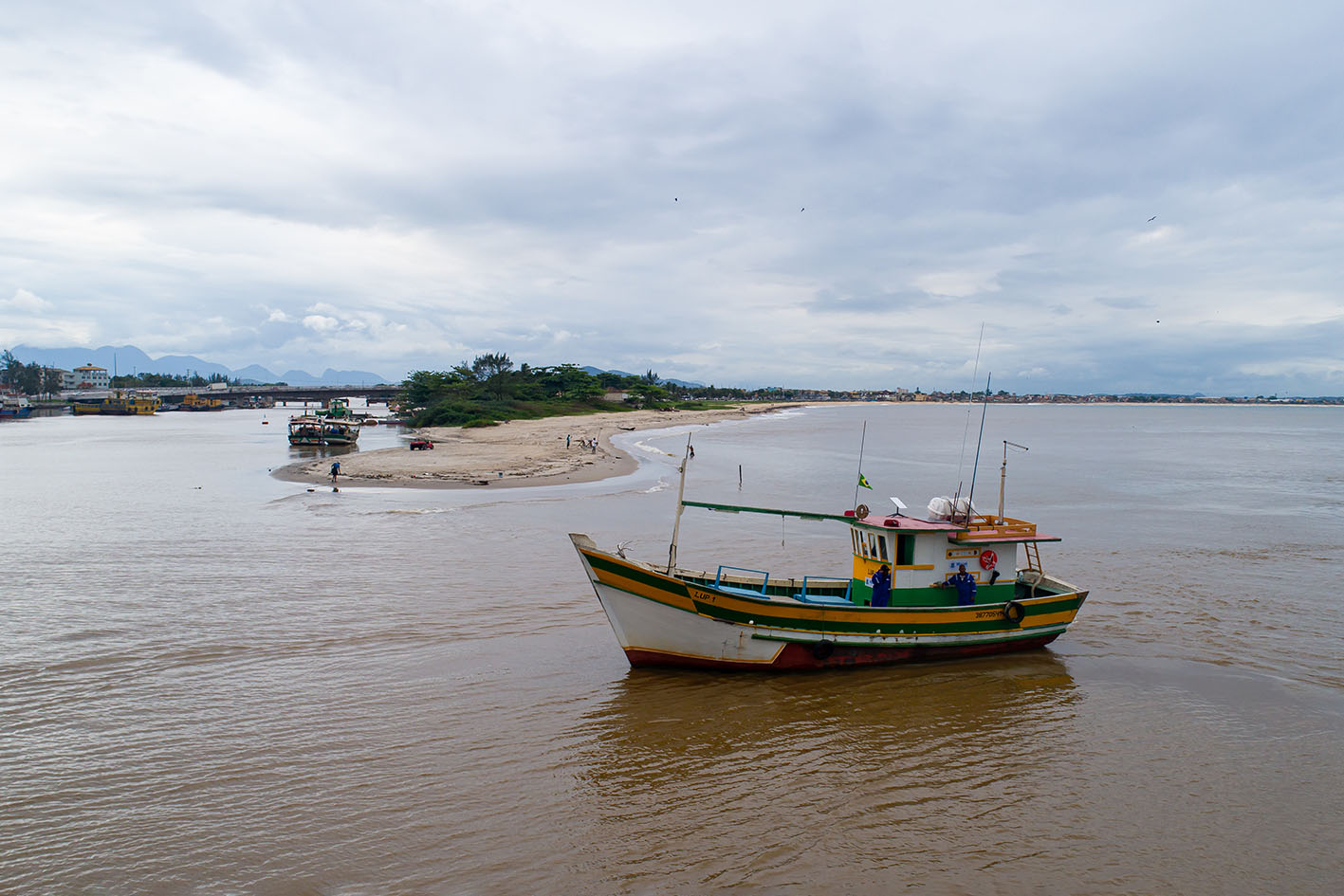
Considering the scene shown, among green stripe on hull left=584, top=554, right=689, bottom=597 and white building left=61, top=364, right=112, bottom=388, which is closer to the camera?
green stripe on hull left=584, top=554, right=689, bottom=597

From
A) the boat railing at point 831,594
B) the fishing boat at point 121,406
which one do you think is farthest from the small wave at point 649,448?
the fishing boat at point 121,406

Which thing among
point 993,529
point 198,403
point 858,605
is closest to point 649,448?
point 993,529

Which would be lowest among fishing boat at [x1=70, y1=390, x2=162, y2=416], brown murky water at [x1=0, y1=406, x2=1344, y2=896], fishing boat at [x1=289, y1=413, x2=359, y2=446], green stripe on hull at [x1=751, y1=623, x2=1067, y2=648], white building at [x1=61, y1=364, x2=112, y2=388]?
brown murky water at [x1=0, y1=406, x2=1344, y2=896]

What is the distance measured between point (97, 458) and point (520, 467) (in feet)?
105

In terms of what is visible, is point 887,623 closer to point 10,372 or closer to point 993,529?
point 993,529

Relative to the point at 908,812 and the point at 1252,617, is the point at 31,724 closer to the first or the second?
the point at 908,812

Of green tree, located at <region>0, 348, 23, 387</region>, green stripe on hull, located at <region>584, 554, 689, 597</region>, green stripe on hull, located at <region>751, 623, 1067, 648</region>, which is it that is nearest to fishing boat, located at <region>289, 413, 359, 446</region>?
green stripe on hull, located at <region>584, 554, 689, 597</region>

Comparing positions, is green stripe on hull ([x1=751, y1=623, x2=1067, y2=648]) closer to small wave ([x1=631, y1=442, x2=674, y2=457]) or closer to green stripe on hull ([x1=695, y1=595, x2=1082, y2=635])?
green stripe on hull ([x1=695, y1=595, x2=1082, y2=635])

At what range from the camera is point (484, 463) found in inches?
1676

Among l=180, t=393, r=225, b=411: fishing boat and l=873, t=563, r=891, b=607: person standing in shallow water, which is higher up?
l=180, t=393, r=225, b=411: fishing boat

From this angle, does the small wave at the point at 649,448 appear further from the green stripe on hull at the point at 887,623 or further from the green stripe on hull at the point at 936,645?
the green stripe on hull at the point at 887,623

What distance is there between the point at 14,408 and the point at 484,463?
128 m

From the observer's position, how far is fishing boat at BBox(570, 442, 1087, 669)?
12.3 meters

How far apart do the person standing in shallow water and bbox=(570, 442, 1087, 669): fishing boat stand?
34mm
